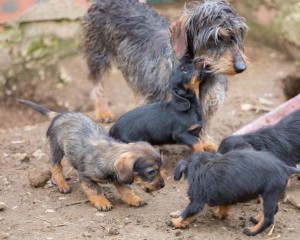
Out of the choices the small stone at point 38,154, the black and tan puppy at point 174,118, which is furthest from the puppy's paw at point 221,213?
the small stone at point 38,154

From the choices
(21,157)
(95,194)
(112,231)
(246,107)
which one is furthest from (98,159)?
(246,107)

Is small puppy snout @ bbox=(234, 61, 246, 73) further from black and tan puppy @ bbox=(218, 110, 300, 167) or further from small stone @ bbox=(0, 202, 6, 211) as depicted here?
small stone @ bbox=(0, 202, 6, 211)

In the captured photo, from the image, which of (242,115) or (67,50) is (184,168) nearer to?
(242,115)

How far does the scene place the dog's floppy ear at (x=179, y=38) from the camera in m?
6.62

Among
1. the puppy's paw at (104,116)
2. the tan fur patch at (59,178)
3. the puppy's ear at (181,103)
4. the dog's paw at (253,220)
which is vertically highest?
the puppy's ear at (181,103)

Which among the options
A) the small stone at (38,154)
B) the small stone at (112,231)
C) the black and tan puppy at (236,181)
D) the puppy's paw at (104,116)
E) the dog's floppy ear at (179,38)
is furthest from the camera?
the puppy's paw at (104,116)

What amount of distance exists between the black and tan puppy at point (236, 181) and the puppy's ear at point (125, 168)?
40 cm

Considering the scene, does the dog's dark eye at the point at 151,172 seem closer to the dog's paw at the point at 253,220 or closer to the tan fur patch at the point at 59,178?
the dog's paw at the point at 253,220

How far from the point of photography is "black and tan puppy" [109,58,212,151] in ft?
21.4

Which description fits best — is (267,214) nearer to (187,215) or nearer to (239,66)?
(187,215)

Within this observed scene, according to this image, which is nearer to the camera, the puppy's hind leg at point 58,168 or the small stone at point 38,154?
the puppy's hind leg at point 58,168

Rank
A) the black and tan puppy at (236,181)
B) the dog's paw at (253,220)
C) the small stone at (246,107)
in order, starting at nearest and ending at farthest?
1. the black and tan puppy at (236,181)
2. the dog's paw at (253,220)
3. the small stone at (246,107)

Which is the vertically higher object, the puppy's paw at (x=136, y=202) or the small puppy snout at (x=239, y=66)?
the small puppy snout at (x=239, y=66)

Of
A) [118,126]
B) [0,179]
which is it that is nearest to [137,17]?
[118,126]
